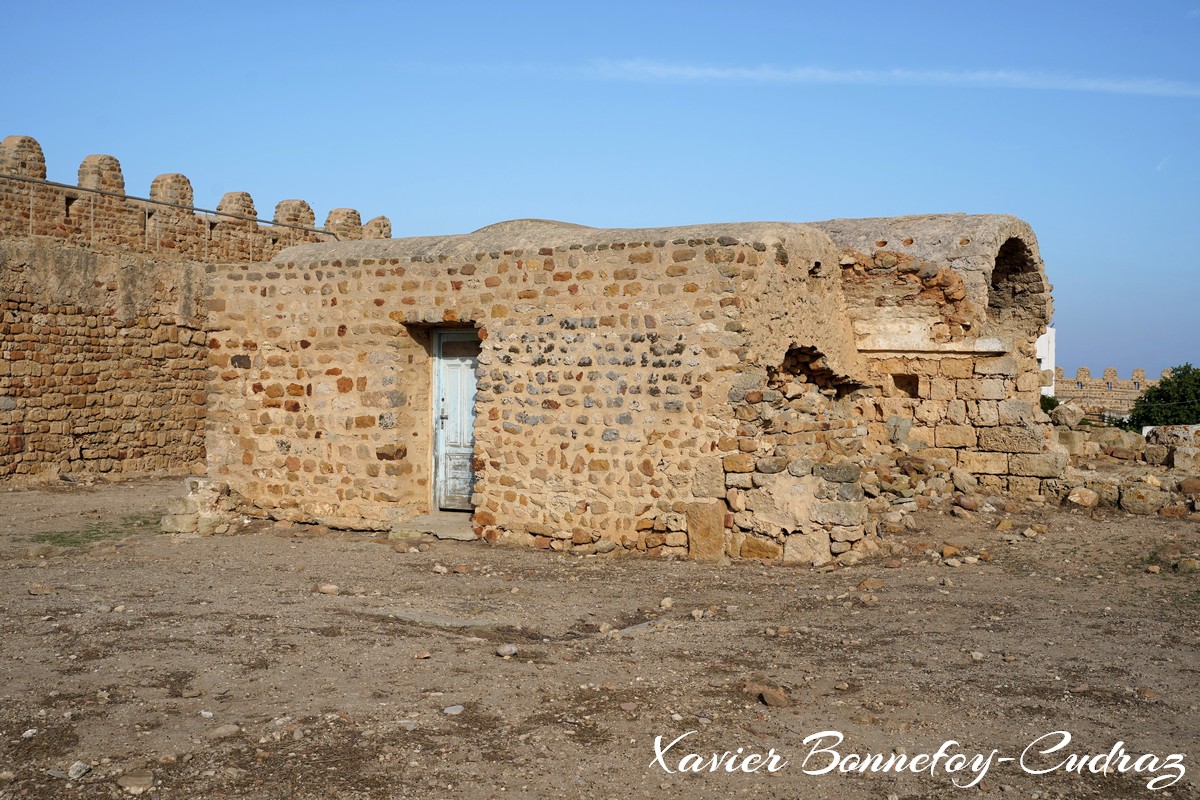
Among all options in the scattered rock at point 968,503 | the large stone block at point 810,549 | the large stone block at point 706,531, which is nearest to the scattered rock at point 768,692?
the large stone block at point 810,549

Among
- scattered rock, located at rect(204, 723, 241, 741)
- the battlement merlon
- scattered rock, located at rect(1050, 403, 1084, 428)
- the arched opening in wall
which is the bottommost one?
scattered rock, located at rect(204, 723, 241, 741)

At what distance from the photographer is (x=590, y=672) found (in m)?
4.99

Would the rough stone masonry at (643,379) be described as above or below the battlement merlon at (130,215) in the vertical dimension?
below

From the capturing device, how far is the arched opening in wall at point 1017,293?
10.5 metres

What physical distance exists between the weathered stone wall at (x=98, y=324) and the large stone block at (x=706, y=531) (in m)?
6.80

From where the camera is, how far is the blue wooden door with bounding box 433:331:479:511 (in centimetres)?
932

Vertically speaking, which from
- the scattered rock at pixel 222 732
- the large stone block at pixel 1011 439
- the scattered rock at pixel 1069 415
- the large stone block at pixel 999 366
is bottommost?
the scattered rock at pixel 222 732

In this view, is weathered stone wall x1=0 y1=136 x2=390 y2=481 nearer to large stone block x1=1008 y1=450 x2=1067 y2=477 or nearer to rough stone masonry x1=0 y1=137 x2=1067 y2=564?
rough stone masonry x1=0 y1=137 x2=1067 y2=564

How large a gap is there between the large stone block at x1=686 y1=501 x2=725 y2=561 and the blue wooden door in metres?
2.27

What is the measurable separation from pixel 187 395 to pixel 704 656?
10.8m

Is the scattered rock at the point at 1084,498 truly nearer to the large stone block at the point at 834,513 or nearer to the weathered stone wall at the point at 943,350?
the weathered stone wall at the point at 943,350

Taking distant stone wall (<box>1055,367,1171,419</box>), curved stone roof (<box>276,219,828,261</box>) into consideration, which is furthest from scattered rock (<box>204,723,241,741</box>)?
distant stone wall (<box>1055,367,1171,419</box>)

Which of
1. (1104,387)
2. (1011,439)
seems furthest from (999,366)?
(1104,387)

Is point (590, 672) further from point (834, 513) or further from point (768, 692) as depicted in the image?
point (834, 513)
